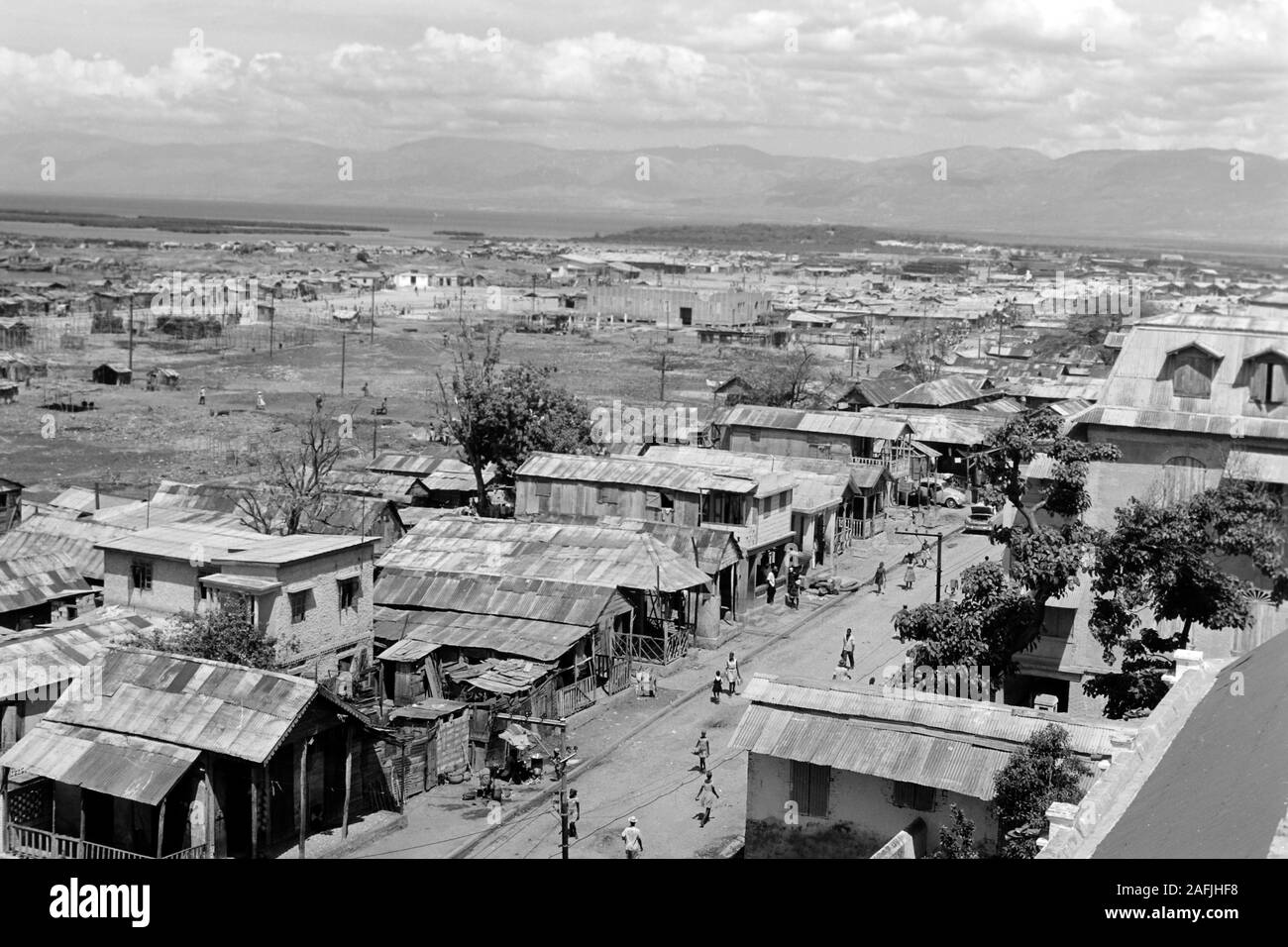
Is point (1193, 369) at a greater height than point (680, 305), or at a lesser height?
lesser

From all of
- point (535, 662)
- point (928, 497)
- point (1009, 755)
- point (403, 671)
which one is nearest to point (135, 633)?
point (403, 671)

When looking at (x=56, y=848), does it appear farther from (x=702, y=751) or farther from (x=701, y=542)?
(x=701, y=542)

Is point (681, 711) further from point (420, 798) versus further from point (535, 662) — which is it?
point (420, 798)

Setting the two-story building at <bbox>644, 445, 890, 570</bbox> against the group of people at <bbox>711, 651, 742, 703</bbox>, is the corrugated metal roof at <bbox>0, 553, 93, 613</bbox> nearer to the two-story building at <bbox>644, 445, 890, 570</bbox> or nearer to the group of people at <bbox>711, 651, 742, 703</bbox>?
the group of people at <bbox>711, 651, 742, 703</bbox>

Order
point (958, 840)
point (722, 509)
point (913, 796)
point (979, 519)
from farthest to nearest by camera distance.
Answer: point (979, 519) < point (722, 509) < point (913, 796) < point (958, 840)

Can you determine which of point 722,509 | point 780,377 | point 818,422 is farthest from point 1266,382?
point 780,377

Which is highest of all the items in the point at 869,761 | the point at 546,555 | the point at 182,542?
the point at 182,542
